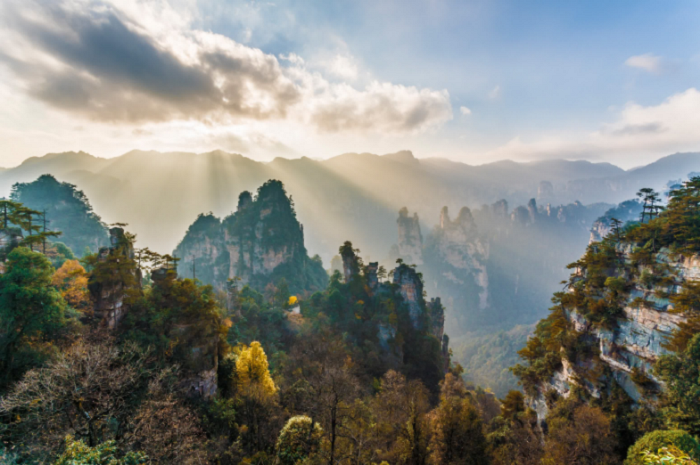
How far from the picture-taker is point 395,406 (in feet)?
54.6

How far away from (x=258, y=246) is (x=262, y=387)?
4332cm

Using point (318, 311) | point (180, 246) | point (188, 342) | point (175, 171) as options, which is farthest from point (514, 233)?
point (175, 171)

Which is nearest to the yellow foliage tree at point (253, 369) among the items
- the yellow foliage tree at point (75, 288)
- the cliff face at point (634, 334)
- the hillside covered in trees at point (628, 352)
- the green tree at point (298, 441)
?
the green tree at point (298, 441)

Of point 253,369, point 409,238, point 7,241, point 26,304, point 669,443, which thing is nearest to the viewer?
point 669,443

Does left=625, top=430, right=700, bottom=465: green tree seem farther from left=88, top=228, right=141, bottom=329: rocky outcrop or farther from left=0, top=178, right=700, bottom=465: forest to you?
left=88, top=228, right=141, bottom=329: rocky outcrop

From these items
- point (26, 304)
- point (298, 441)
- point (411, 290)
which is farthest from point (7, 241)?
point (411, 290)

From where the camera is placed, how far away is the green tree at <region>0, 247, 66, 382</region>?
45.6ft

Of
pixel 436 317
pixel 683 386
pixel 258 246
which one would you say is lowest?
pixel 436 317

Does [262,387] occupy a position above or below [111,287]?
below

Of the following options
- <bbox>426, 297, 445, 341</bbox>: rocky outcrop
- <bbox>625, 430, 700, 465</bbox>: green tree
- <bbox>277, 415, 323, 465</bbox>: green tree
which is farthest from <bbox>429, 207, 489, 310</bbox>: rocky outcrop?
<bbox>277, 415, 323, 465</bbox>: green tree

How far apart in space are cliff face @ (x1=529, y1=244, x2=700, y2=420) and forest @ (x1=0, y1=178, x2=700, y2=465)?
0.16 m

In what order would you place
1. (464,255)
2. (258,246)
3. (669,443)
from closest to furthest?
(669,443) → (258,246) → (464,255)

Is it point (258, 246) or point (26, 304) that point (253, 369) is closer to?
point (26, 304)

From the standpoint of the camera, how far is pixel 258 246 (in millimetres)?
60062
